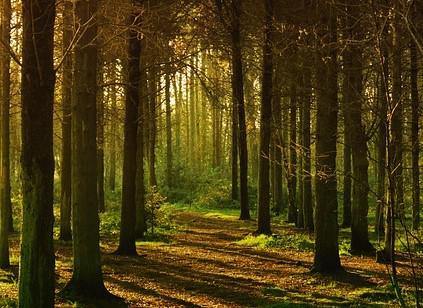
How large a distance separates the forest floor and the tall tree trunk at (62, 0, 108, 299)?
40 centimetres

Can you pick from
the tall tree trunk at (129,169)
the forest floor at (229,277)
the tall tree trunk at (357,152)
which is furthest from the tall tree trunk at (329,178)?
the tall tree trunk at (129,169)

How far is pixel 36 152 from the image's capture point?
4.57 m

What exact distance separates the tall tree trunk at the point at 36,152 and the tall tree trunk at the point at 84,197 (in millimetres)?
2693

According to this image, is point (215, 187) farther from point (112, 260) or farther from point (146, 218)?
point (112, 260)

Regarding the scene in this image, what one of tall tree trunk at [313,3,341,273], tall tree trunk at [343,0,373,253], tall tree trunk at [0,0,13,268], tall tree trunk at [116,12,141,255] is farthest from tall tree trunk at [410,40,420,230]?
tall tree trunk at [0,0,13,268]

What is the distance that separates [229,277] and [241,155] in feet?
34.1

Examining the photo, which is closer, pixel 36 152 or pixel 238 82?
pixel 36 152

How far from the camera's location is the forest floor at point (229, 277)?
7840 millimetres

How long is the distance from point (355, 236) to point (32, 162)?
30.7 feet

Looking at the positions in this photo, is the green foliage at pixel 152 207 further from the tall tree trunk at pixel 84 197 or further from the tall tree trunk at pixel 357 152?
the tall tree trunk at pixel 84 197

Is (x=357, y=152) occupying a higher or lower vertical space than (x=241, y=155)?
lower

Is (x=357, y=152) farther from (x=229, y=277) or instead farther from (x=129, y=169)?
(x=129, y=169)

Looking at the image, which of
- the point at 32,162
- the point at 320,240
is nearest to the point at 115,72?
the point at 320,240

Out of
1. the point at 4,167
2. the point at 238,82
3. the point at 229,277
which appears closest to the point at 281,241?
the point at 229,277
